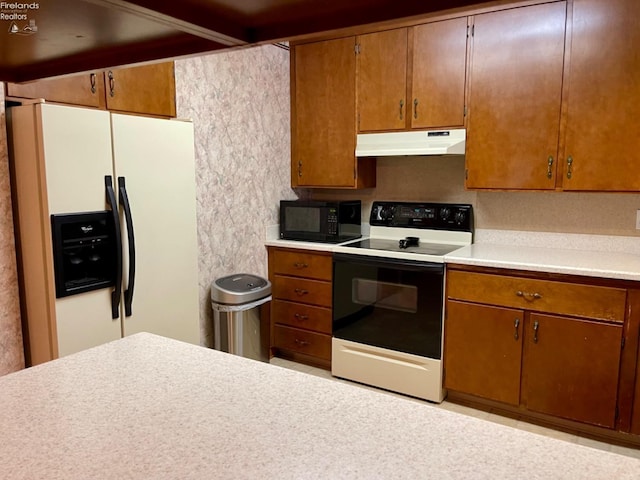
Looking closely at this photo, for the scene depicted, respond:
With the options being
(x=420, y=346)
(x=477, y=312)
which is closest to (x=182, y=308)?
(x=420, y=346)

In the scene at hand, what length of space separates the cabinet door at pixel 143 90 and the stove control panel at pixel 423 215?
171 centimetres

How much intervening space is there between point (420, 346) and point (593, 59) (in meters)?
1.89

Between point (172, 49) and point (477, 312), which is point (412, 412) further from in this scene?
point (477, 312)

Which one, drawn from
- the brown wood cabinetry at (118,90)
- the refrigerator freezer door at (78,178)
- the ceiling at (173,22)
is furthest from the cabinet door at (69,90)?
the ceiling at (173,22)

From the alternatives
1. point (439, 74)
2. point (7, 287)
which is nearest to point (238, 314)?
point (7, 287)

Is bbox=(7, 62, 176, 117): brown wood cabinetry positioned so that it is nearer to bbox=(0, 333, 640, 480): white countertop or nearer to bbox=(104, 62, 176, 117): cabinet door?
bbox=(104, 62, 176, 117): cabinet door

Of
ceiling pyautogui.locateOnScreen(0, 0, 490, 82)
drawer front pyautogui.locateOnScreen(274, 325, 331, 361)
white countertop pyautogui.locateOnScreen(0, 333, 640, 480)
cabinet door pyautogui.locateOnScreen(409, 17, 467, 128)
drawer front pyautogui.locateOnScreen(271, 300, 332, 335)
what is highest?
cabinet door pyautogui.locateOnScreen(409, 17, 467, 128)

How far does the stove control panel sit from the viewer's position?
3.29 metres

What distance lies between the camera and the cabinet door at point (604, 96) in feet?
8.11

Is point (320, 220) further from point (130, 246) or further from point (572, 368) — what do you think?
point (572, 368)

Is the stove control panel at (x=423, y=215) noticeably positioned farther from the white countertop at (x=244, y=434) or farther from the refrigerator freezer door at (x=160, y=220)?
the white countertop at (x=244, y=434)

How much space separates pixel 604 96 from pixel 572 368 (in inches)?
58.0

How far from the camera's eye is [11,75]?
1184mm

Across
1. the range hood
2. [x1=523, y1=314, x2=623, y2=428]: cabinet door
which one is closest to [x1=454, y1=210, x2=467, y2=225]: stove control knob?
the range hood
